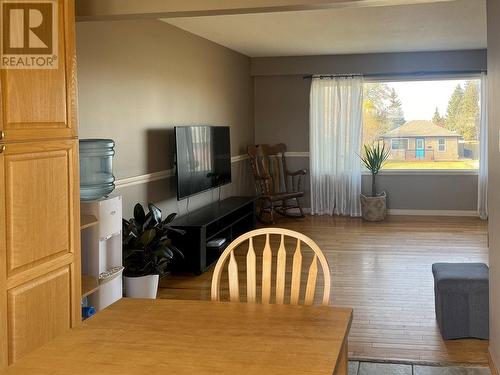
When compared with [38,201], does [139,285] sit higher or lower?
lower

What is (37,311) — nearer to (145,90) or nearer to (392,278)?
(145,90)

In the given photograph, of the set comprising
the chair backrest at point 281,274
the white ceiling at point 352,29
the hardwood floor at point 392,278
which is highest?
the white ceiling at point 352,29

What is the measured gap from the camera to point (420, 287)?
5062mm

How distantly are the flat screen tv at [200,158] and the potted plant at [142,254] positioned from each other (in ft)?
3.93

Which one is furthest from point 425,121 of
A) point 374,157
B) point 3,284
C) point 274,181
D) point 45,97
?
point 3,284

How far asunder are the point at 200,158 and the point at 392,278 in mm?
2276

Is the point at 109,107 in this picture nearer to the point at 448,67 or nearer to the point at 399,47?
the point at 399,47

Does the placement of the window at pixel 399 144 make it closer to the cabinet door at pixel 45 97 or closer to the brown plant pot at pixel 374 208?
the brown plant pot at pixel 374 208

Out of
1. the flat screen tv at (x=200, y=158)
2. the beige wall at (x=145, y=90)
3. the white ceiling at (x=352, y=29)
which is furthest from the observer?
the flat screen tv at (x=200, y=158)

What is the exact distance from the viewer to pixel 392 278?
538 centimetres

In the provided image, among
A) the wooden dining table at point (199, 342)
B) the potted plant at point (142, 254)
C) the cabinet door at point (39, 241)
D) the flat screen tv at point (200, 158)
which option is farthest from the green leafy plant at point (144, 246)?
the wooden dining table at point (199, 342)

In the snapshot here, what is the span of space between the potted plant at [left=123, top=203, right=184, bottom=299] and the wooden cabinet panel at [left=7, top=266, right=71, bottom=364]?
4.71 ft

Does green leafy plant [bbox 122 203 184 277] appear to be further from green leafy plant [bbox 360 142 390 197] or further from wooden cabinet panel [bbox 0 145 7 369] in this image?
green leafy plant [bbox 360 142 390 197]

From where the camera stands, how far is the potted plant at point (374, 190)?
8547 millimetres
